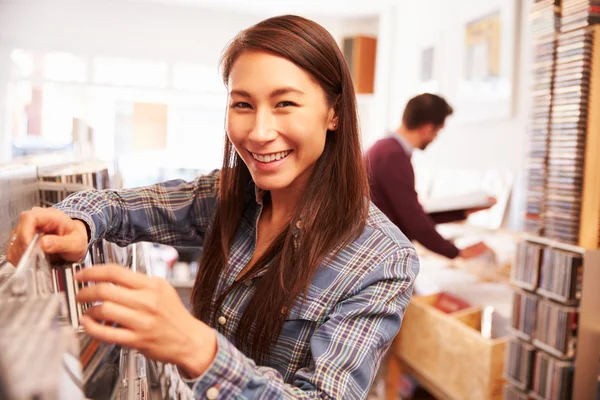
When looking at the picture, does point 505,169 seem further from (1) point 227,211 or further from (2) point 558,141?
(1) point 227,211

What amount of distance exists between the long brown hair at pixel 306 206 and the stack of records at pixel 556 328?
4.57 ft

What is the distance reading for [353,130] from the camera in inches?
36.7

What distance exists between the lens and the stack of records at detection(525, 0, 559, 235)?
6.58ft

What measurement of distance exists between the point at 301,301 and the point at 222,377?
0.94 feet

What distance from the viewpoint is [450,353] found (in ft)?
7.55

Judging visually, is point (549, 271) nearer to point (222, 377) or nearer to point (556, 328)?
point (556, 328)

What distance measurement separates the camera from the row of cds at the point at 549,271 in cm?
190

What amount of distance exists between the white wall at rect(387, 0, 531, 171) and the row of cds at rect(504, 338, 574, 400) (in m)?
1.26

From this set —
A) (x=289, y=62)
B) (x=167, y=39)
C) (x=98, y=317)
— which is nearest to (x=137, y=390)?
(x=98, y=317)

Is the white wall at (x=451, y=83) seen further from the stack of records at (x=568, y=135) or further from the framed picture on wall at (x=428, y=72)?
the stack of records at (x=568, y=135)

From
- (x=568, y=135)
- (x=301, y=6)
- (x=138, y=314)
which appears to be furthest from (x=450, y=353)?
(x=301, y=6)

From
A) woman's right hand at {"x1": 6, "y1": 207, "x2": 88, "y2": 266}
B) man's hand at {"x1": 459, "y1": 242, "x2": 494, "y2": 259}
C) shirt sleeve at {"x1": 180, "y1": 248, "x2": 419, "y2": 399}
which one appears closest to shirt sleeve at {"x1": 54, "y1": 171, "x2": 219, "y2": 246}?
woman's right hand at {"x1": 6, "y1": 207, "x2": 88, "y2": 266}

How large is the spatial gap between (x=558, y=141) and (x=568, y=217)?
0.29m

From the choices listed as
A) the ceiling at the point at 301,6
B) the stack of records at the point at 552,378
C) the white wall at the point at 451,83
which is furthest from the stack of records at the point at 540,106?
the ceiling at the point at 301,6
